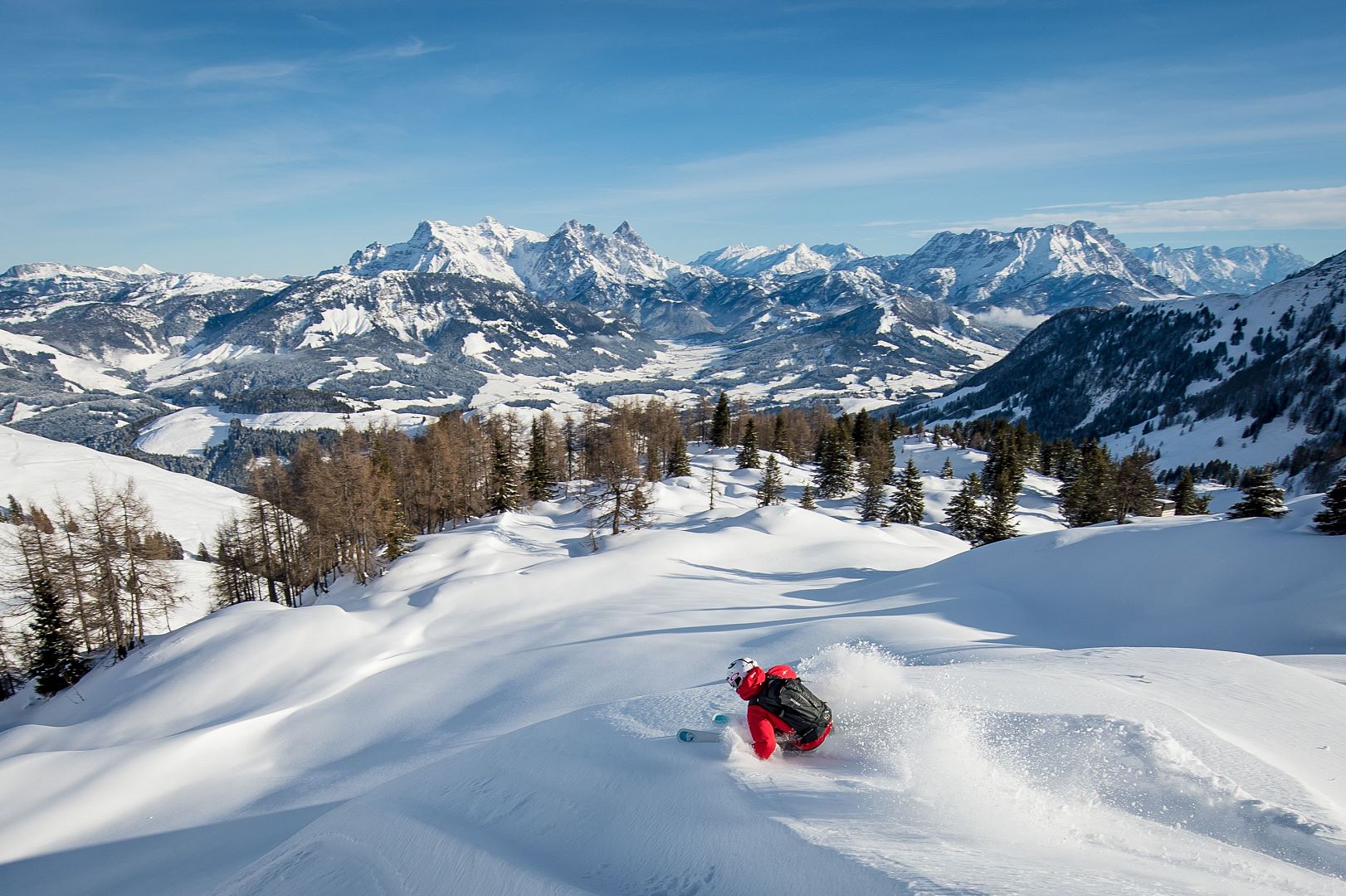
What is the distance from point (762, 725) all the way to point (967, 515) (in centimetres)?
4991

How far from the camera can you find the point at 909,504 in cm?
5547

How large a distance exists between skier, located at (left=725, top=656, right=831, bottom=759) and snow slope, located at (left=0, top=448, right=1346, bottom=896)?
0.24 metres

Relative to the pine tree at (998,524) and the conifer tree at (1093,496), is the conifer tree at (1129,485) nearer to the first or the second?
the conifer tree at (1093,496)

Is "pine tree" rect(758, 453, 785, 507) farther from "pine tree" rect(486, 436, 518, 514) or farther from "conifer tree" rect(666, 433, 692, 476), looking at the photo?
"pine tree" rect(486, 436, 518, 514)

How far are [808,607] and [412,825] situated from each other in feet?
57.0

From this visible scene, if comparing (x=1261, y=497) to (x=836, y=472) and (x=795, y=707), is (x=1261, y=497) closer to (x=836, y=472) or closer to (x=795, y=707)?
(x=795, y=707)

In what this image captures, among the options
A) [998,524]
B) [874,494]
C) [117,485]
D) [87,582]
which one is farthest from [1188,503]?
[117,485]

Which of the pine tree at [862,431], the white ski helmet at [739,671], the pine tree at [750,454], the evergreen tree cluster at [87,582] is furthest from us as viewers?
the pine tree at [862,431]

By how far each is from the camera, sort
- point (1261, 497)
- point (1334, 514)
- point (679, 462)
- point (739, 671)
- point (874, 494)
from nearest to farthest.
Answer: point (739, 671)
point (1334, 514)
point (1261, 497)
point (874, 494)
point (679, 462)

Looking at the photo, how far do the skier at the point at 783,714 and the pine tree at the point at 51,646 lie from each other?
3523 centimetres

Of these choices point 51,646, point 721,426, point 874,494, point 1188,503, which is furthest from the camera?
point 721,426

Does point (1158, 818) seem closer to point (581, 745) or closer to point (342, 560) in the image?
point (581, 745)

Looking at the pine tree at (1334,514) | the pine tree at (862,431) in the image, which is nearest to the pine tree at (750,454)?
the pine tree at (862,431)

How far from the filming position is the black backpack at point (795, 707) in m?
6.69
